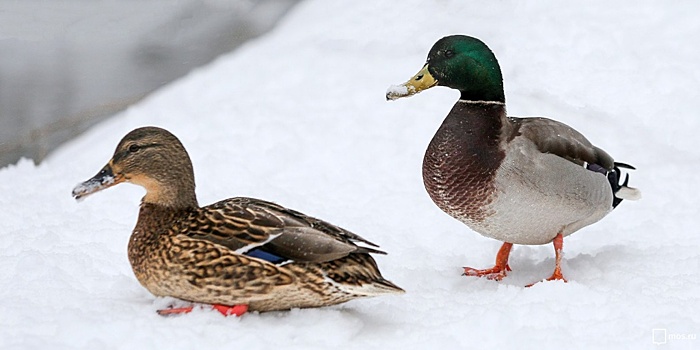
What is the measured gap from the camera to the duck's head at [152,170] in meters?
3.34

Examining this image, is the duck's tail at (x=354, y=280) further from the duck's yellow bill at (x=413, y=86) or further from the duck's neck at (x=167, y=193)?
the duck's yellow bill at (x=413, y=86)

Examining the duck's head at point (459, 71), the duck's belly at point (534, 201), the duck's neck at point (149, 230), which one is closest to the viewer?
the duck's neck at point (149, 230)

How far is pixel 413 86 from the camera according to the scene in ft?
12.9

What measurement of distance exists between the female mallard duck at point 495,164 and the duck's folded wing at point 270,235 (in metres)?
0.73

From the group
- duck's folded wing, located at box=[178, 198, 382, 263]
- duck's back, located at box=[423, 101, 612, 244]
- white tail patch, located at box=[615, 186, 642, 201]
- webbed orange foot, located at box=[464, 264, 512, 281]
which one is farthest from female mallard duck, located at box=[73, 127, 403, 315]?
white tail patch, located at box=[615, 186, 642, 201]

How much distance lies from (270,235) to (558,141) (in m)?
1.43

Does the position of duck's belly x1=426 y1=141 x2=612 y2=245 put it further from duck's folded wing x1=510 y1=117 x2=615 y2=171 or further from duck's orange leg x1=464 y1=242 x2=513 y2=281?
duck's orange leg x1=464 y1=242 x2=513 y2=281

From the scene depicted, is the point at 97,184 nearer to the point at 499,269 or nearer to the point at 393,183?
the point at 499,269

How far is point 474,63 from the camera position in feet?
12.9

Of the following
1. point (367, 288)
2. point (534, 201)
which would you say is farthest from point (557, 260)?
point (367, 288)

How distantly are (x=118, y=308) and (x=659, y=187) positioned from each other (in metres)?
3.34

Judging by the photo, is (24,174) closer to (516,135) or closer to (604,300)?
(516,135)

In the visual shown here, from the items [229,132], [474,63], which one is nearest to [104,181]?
[474,63]

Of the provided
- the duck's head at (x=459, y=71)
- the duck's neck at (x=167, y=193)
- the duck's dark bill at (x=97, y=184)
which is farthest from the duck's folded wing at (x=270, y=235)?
the duck's head at (x=459, y=71)
